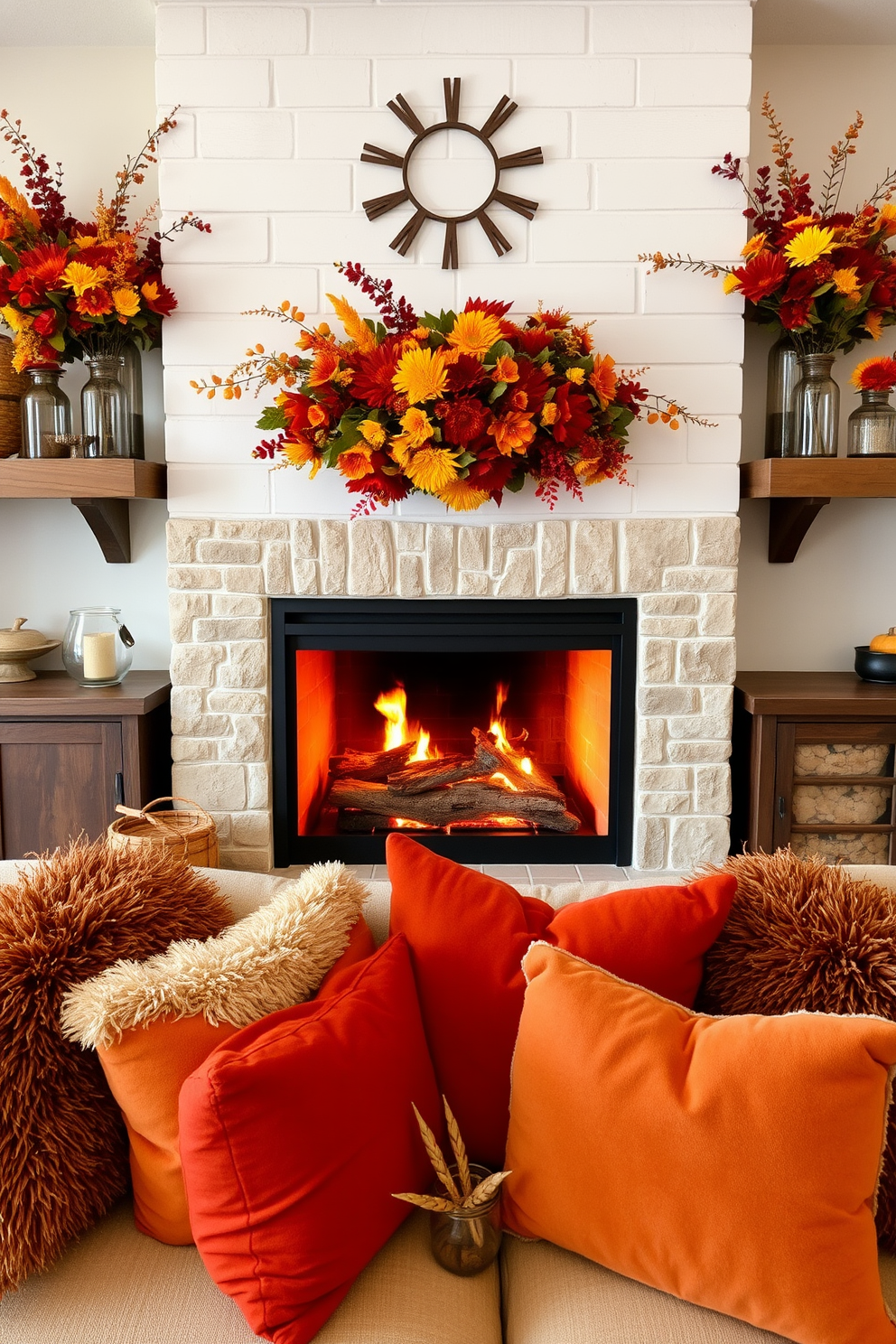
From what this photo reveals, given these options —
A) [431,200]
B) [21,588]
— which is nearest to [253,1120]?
[431,200]

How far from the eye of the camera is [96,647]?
2738 mm

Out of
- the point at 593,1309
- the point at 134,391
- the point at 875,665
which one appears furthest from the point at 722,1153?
the point at 134,391

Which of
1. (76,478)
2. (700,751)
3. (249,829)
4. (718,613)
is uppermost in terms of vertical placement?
(76,478)

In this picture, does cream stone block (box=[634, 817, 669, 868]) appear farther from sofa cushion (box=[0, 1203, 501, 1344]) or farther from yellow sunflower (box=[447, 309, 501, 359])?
sofa cushion (box=[0, 1203, 501, 1344])

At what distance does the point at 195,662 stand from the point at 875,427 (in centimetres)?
195

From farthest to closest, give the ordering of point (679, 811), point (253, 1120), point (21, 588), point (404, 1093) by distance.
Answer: point (21, 588)
point (679, 811)
point (404, 1093)
point (253, 1120)

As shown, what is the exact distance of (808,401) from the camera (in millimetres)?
2693

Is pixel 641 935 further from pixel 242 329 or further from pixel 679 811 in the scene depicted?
pixel 242 329

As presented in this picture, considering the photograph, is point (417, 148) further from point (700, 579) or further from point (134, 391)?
point (700, 579)

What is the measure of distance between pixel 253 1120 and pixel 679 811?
6.37 feet

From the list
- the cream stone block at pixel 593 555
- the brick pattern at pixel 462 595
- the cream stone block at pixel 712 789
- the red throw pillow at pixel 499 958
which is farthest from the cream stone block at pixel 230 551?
the red throw pillow at pixel 499 958

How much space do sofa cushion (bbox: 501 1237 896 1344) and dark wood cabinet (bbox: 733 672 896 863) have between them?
1656mm

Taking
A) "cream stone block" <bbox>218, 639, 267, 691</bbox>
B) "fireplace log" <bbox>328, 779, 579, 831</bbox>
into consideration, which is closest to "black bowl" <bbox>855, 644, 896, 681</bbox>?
"fireplace log" <bbox>328, 779, 579, 831</bbox>

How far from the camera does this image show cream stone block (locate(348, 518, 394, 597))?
2.63m
